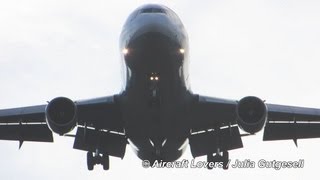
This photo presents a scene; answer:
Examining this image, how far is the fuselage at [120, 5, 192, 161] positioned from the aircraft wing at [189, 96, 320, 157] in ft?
2.77

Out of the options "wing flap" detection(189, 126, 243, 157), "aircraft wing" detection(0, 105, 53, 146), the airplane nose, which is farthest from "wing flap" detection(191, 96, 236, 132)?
"aircraft wing" detection(0, 105, 53, 146)

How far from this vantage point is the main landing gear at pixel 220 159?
79.1 ft

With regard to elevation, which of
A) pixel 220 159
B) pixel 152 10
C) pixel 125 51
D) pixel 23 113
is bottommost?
pixel 220 159

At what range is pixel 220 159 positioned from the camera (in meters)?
24.2

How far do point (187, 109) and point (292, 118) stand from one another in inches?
206

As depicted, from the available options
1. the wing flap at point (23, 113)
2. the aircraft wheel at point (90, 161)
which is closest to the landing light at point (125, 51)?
the wing flap at point (23, 113)

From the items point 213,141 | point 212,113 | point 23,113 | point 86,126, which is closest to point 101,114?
point 86,126

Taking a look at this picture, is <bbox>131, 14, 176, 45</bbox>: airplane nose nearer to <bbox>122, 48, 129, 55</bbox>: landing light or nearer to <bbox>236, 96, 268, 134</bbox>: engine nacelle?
<bbox>122, 48, 129, 55</bbox>: landing light

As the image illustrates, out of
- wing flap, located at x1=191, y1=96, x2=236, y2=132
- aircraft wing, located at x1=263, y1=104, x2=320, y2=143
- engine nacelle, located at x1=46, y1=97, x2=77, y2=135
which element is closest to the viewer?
engine nacelle, located at x1=46, y1=97, x2=77, y2=135

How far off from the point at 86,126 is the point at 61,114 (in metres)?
3.09

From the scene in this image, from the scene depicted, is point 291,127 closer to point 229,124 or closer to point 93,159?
point 229,124

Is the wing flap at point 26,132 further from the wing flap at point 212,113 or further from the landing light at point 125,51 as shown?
the landing light at point 125,51

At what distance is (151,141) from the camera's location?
2169 centimetres

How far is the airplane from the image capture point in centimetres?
1848
